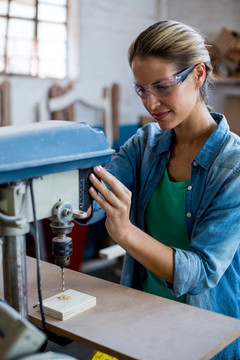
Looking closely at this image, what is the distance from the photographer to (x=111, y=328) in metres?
1.09

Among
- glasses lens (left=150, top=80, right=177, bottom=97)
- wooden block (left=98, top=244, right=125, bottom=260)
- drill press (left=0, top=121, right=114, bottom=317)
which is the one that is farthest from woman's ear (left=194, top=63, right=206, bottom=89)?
wooden block (left=98, top=244, right=125, bottom=260)

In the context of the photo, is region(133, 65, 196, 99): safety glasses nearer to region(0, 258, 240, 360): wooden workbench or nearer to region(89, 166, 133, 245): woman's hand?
region(89, 166, 133, 245): woman's hand

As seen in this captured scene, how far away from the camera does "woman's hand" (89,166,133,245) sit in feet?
3.81

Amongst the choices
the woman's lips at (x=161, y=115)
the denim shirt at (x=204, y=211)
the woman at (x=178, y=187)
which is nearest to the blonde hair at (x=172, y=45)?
the woman at (x=178, y=187)

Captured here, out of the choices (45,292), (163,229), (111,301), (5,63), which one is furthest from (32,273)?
(5,63)

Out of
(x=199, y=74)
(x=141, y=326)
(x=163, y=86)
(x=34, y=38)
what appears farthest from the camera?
(x=34, y=38)

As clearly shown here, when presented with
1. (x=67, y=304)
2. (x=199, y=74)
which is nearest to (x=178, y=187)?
(x=199, y=74)

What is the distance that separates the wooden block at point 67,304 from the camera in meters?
1.16

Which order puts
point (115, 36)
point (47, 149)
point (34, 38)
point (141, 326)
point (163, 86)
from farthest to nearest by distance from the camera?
1. point (115, 36)
2. point (34, 38)
3. point (163, 86)
4. point (141, 326)
5. point (47, 149)

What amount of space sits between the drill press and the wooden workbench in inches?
6.3

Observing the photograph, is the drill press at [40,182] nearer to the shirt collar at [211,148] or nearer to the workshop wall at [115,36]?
the shirt collar at [211,148]

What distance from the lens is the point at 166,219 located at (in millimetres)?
1572

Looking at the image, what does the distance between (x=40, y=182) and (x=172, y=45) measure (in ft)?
2.19

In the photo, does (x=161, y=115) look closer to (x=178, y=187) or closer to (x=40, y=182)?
(x=178, y=187)
